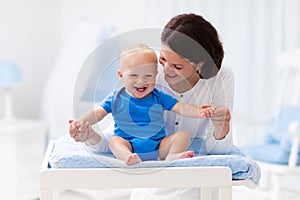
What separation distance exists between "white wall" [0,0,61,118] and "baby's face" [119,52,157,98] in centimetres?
258

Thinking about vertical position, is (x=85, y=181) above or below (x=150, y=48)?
below

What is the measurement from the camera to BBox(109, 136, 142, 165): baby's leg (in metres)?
1.43

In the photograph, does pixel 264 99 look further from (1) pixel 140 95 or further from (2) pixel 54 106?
(1) pixel 140 95

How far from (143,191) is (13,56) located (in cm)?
232

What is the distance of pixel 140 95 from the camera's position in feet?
4.80

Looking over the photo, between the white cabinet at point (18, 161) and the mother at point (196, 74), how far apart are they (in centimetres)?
197

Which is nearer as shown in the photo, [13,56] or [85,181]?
[85,181]

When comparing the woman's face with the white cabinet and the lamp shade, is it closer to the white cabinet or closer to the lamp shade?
the white cabinet

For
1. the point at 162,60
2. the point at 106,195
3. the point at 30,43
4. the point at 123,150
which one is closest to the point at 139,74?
the point at 162,60

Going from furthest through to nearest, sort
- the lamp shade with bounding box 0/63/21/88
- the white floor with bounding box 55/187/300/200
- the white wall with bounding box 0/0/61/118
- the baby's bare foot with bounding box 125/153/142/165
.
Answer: the white wall with bounding box 0/0/61/118
the lamp shade with bounding box 0/63/21/88
the white floor with bounding box 55/187/300/200
the baby's bare foot with bounding box 125/153/142/165

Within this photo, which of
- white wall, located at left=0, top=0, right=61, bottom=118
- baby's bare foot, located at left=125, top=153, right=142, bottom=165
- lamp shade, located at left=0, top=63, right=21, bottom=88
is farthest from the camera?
white wall, located at left=0, top=0, right=61, bottom=118

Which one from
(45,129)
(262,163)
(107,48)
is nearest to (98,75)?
(107,48)

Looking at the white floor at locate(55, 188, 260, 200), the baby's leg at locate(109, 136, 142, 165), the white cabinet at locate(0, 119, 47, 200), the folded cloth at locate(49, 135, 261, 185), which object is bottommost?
the white floor at locate(55, 188, 260, 200)

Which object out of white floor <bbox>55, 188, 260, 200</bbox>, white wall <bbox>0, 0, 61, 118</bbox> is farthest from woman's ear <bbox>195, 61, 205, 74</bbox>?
white wall <bbox>0, 0, 61, 118</bbox>
